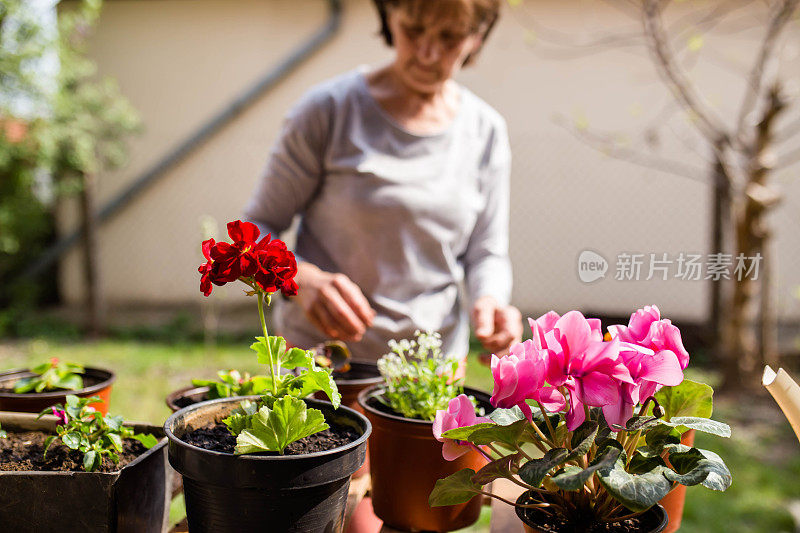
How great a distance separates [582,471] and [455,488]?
0.70ft

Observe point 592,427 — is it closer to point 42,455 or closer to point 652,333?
point 652,333

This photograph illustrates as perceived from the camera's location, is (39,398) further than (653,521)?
Yes

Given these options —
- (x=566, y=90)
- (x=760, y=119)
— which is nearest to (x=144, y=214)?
(x=566, y=90)

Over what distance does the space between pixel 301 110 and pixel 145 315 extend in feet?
19.6

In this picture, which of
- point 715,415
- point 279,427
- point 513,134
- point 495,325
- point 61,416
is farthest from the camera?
point 513,134

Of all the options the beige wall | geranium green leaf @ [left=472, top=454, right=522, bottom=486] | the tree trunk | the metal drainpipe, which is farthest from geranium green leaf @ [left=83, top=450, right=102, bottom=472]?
the metal drainpipe

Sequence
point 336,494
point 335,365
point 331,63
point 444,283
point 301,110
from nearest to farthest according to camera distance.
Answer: point 336,494 < point 335,365 < point 301,110 < point 444,283 < point 331,63

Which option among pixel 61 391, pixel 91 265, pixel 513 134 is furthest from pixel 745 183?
pixel 91 265

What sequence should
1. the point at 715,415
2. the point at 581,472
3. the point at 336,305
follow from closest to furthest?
1. the point at 581,472
2. the point at 336,305
3. the point at 715,415

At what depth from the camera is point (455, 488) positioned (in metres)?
0.92

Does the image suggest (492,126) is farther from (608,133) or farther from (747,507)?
(608,133)

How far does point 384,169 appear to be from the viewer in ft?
5.93

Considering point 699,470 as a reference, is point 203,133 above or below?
above

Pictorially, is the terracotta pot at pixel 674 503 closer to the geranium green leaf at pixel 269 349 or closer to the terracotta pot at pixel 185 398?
the geranium green leaf at pixel 269 349
